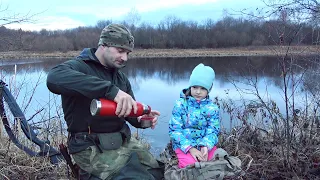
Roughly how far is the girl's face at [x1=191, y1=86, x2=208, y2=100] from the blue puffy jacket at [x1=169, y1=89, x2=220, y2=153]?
4 centimetres

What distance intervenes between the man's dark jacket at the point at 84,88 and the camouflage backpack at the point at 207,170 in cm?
53

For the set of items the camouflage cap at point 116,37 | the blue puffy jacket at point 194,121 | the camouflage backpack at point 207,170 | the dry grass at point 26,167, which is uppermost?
the camouflage cap at point 116,37

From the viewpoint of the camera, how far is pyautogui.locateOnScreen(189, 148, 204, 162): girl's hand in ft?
10.3

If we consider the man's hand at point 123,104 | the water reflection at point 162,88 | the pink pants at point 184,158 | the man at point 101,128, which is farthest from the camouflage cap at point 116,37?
the water reflection at point 162,88

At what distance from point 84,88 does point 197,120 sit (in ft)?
4.15

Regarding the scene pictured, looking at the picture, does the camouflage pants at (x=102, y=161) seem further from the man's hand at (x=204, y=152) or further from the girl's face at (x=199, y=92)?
the girl's face at (x=199, y=92)

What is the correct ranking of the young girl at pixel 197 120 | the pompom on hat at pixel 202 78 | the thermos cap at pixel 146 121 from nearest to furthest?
1. the thermos cap at pixel 146 121
2. the young girl at pixel 197 120
3. the pompom on hat at pixel 202 78

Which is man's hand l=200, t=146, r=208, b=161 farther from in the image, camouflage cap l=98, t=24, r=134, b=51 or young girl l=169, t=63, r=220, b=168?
camouflage cap l=98, t=24, r=134, b=51

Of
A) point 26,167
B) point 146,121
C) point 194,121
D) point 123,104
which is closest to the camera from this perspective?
point 123,104

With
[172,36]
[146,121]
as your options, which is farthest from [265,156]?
[172,36]

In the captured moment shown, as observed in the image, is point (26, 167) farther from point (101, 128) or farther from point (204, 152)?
point (204, 152)

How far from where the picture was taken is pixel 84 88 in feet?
8.16

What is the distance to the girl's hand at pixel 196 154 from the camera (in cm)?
312

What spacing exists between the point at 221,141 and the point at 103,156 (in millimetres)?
2264
